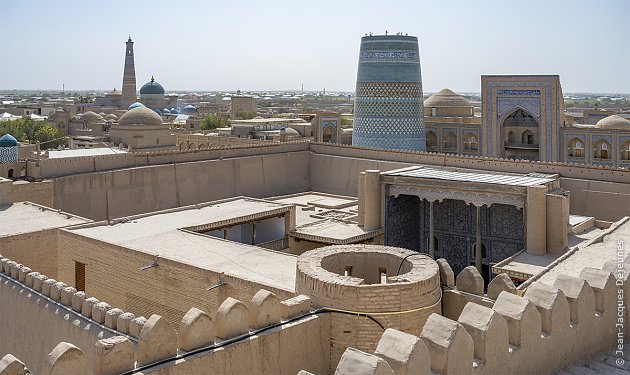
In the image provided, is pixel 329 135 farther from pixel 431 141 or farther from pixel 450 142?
pixel 450 142

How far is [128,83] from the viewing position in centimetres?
5472

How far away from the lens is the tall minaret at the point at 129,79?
5434cm

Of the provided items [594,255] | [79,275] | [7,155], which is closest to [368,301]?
[594,255]

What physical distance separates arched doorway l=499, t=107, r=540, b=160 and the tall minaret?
3743 centimetres

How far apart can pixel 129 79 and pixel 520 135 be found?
38445 mm

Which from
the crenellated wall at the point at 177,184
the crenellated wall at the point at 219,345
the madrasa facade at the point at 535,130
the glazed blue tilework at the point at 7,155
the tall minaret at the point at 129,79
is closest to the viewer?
the crenellated wall at the point at 219,345

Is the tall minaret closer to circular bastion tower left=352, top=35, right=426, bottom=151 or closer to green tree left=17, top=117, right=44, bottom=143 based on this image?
green tree left=17, top=117, right=44, bottom=143

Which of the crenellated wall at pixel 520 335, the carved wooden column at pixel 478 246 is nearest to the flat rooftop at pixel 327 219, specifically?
the carved wooden column at pixel 478 246

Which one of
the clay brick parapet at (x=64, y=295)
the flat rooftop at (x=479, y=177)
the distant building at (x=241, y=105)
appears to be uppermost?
the distant building at (x=241, y=105)

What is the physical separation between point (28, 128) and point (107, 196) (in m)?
22.4

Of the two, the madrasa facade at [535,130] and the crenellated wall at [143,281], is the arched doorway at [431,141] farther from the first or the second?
the crenellated wall at [143,281]

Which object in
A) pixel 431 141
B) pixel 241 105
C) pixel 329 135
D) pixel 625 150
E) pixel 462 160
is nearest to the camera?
pixel 462 160

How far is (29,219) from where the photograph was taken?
12.6 m

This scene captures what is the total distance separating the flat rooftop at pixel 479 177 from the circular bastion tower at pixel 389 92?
5446 millimetres
